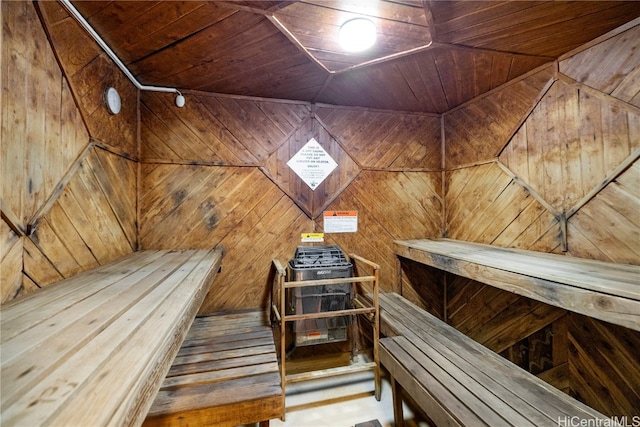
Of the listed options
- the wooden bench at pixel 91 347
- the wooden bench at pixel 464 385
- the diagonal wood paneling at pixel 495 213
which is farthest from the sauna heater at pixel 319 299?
the diagonal wood paneling at pixel 495 213

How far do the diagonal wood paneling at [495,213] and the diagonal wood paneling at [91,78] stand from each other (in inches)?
127

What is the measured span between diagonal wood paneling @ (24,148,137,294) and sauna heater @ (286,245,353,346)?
136 centimetres

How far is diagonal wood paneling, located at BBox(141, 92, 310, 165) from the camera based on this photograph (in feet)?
7.66

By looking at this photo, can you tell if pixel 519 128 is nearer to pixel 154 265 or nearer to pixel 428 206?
pixel 428 206

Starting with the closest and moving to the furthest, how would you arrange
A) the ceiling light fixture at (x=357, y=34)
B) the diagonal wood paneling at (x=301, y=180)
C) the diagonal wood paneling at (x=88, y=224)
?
the diagonal wood paneling at (x=88, y=224) < the ceiling light fixture at (x=357, y=34) < the diagonal wood paneling at (x=301, y=180)

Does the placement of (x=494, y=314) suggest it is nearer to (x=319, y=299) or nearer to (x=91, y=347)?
(x=319, y=299)

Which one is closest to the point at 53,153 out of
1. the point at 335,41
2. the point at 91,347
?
the point at 91,347

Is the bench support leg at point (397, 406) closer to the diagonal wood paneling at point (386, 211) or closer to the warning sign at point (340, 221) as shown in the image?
the diagonal wood paneling at point (386, 211)

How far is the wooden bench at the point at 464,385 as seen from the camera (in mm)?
1139

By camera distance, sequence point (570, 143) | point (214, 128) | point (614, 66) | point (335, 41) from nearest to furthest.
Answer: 1. point (614, 66)
2. point (335, 41)
3. point (570, 143)
4. point (214, 128)

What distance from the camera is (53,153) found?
4.37 ft

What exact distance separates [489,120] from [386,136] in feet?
3.24

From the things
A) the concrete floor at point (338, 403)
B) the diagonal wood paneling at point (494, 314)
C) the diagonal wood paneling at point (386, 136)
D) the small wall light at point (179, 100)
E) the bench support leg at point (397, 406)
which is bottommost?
the concrete floor at point (338, 403)

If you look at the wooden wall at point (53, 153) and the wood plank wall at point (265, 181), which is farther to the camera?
the wood plank wall at point (265, 181)
